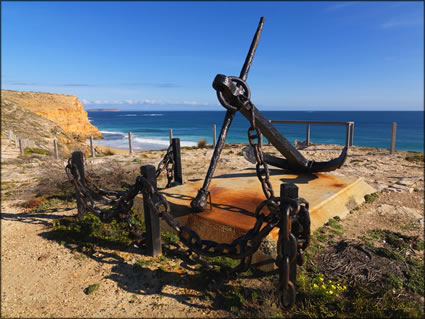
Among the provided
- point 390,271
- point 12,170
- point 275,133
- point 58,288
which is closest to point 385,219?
point 390,271

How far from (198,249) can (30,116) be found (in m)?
23.2


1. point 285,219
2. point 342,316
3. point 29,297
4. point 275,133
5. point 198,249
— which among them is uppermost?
point 275,133

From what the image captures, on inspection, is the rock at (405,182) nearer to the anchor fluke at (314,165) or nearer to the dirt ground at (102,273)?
the dirt ground at (102,273)

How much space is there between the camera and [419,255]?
3.05 metres

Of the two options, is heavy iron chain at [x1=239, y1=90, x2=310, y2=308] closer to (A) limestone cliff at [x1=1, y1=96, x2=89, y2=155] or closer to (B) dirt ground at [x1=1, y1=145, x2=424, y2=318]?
(B) dirt ground at [x1=1, y1=145, x2=424, y2=318]

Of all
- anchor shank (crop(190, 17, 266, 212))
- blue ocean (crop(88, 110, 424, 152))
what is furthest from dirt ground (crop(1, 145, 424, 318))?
blue ocean (crop(88, 110, 424, 152))

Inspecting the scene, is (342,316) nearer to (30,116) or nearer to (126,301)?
(126,301)

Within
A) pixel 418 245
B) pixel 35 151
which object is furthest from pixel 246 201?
pixel 35 151

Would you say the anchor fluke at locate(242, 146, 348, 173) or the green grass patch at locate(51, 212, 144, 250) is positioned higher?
the anchor fluke at locate(242, 146, 348, 173)

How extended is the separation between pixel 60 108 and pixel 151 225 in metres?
36.4

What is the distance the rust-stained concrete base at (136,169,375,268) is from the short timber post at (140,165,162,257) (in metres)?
0.48

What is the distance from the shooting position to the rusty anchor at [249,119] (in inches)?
110

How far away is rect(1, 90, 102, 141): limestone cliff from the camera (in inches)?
1257

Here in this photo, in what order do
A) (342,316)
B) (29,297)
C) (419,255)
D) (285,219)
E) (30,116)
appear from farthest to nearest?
(30,116) < (419,255) < (29,297) < (342,316) < (285,219)
